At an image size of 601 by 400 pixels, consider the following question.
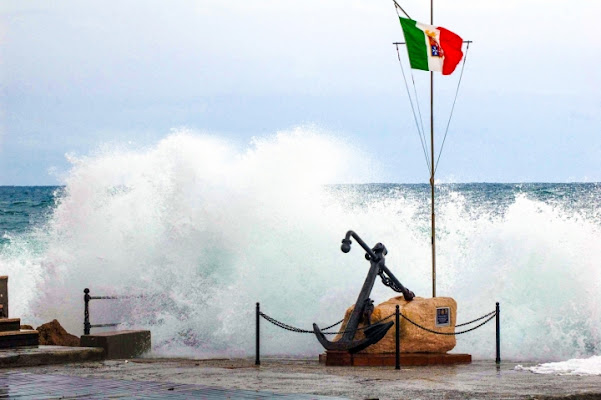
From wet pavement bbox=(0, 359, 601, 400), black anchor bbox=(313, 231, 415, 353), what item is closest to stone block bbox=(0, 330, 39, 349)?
wet pavement bbox=(0, 359, 601, 400)

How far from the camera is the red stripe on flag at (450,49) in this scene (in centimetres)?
1552

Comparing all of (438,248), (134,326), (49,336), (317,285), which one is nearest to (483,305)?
(317,285)

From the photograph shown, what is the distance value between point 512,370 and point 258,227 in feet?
32.8

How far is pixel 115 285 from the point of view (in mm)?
21125

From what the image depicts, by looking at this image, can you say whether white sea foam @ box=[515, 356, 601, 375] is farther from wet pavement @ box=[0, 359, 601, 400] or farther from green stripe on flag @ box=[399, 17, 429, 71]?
green stripe on flag @ box=[399, 17, 429, 71]

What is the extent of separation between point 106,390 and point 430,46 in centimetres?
793

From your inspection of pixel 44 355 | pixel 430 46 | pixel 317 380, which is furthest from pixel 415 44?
pixel 44 355

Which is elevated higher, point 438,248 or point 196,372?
point 438,248

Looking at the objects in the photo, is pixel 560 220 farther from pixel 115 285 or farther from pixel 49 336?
pixel 49 336

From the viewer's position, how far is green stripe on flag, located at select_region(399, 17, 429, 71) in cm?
1531

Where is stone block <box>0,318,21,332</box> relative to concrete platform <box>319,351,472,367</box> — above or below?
above

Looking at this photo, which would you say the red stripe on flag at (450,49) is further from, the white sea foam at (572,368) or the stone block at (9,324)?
the stone block at (9,324)

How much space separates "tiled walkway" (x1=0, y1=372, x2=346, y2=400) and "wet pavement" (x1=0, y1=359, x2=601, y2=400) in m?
0.01

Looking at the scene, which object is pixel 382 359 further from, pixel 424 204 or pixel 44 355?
pixel 424 204
